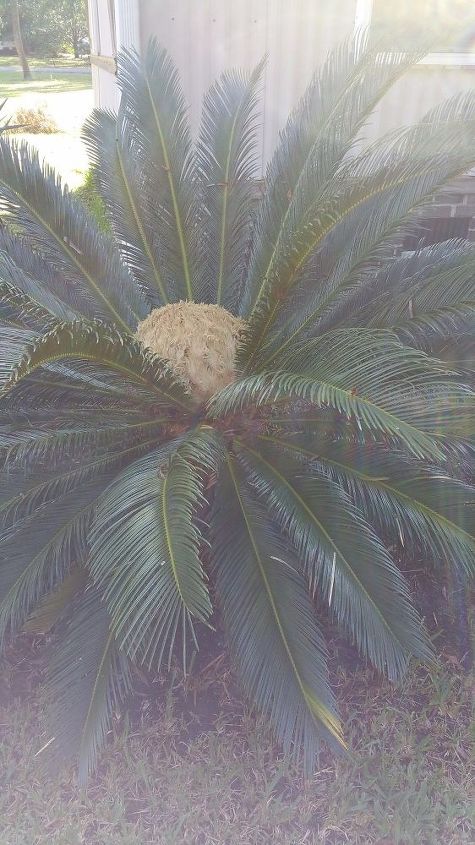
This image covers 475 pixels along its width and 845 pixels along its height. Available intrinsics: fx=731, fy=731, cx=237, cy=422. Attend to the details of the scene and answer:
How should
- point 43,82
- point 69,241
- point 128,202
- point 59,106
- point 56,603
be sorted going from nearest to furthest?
point 56,603, point 69,241, point 128,202, point 59,106, point 43,82

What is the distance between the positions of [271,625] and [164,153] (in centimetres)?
223

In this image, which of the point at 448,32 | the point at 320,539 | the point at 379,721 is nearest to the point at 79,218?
the point at 448,32

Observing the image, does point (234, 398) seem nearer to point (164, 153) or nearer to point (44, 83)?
point (164, 153)

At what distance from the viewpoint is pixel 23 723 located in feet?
8.32

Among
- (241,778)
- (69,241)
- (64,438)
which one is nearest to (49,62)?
(69,241)

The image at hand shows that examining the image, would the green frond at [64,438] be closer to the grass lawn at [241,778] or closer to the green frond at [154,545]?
the green frond at [154,545]

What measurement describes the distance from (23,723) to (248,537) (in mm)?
1025

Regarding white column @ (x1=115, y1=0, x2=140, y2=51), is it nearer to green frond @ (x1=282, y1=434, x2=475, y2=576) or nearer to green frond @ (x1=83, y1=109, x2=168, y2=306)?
green frond @ (x1=83, y1=109, x2=168, y2=306)

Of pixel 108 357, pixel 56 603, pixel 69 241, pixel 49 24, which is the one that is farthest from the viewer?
pixel 49 24

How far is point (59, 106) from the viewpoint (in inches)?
830

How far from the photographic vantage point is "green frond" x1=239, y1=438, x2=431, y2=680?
2.25 metres

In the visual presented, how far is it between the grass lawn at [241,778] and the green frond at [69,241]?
169cm

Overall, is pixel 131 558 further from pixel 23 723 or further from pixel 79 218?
pixel 79 218

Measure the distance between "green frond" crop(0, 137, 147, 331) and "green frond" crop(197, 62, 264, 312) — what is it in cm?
41
